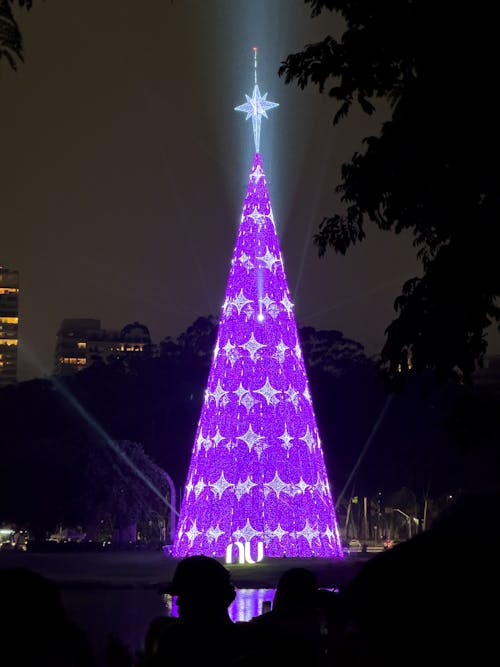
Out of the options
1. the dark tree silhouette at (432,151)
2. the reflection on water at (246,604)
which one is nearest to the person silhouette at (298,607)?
the dark tree silhouette at (432,151)

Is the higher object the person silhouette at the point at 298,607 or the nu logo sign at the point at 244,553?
the nu logo sign at the point at 244,553

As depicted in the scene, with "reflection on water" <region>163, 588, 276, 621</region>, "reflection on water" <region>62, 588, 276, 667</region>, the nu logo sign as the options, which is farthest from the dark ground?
"reflection on water" <region>163, 588, 276, 621</region>

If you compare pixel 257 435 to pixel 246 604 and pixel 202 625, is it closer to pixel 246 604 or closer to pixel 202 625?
pixel 246 604

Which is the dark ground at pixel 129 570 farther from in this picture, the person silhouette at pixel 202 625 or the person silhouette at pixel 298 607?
the person silhouette at pixel 202 625

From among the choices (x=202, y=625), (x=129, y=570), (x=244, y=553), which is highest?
(x=244, y=553)

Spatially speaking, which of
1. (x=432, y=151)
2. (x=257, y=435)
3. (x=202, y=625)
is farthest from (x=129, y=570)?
(x=202, y=625)

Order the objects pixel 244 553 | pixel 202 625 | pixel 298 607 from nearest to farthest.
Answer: pixel 202 625
pixel 298 607
pixel 244 553

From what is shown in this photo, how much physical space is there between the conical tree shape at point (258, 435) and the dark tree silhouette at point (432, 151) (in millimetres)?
20193

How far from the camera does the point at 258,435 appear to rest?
30531mm

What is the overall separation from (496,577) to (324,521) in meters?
28.9

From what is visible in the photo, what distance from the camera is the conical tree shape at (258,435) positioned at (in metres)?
30.1

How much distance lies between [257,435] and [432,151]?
21.6 metres

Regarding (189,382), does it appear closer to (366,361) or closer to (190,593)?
(366,361)

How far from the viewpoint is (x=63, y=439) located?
184ft
